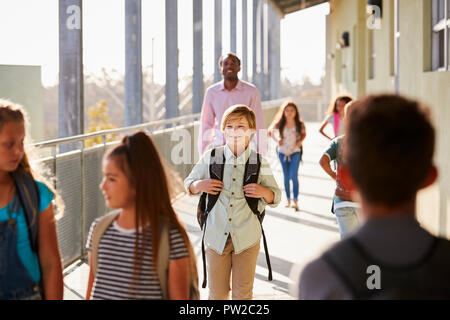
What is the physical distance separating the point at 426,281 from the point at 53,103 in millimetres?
71933

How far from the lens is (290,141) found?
9078 mm

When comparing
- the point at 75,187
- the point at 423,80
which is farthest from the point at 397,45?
the point at 75,187

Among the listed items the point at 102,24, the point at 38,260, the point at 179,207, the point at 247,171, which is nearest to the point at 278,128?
the point at 179,207

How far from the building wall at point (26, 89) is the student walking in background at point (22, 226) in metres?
2.44

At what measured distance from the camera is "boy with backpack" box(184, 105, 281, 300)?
3.78 m

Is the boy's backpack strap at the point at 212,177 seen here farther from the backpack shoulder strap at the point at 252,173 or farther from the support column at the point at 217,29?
the support column at the point at 217,29

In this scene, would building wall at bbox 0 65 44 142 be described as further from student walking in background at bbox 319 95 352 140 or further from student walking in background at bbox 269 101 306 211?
student walking in background at bbox 269 101 306 211

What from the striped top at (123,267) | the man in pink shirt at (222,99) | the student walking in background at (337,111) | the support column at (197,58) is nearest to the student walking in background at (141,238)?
the striped top at (123,267)

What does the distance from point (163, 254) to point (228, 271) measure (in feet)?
5.96

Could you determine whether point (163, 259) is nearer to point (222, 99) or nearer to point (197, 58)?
point (222, 99)

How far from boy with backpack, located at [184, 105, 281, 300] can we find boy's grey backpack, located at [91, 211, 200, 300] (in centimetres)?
160

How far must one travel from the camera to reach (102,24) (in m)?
54.1

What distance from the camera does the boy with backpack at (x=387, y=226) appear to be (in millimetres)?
1377
